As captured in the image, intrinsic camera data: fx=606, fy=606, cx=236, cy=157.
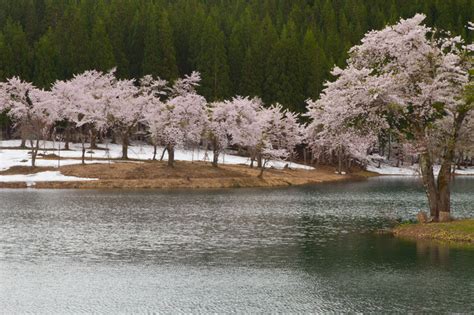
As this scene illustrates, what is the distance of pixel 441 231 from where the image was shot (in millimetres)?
35500

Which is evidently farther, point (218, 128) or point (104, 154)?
point (104, 154)

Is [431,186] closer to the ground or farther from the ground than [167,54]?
closer to the ground

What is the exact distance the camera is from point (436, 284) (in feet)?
79.3

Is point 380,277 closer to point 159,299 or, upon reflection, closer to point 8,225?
point 159,299

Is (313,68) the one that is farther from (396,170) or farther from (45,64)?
(45,64)

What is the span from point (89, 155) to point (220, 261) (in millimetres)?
64324

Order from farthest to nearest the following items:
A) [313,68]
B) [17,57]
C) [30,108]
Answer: [313,68], [17,57], [30,108]

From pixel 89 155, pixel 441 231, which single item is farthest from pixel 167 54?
pixel 441 231

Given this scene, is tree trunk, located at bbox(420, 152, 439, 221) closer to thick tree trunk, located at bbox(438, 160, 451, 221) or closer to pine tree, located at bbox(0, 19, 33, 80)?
thick tree trunk, located at bbox(438, 160, 451, 221)

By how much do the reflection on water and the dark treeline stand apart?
198ft

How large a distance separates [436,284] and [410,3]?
161594mm

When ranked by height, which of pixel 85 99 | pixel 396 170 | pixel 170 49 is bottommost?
pixel 396 170

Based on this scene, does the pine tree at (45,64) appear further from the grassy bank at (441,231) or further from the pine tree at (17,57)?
the grassy bank at (441,231)

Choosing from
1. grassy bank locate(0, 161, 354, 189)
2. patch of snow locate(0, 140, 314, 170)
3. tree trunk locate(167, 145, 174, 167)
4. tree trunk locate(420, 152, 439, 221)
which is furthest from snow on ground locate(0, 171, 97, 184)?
tree trunk locate(420, 152, 439, 221)
